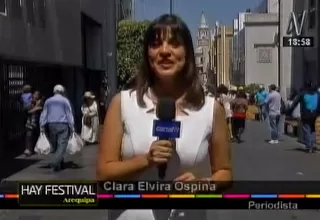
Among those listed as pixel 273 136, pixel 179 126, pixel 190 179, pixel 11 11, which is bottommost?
pixel 273 136

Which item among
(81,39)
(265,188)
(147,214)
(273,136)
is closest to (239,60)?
(265,188)

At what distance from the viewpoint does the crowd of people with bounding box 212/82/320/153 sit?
46.4 feet

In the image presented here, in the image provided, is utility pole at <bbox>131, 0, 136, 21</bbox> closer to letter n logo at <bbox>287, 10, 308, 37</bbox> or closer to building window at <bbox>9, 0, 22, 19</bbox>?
building window at <bbox>9, 0, 22, 19</bbox>

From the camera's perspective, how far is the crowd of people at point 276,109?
14156 millimetres

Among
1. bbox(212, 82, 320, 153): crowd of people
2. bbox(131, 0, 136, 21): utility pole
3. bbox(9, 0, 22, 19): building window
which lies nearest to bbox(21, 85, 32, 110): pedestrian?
bbox(9, 0, 22, 19): building window

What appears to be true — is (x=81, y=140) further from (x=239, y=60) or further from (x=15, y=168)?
(x=239, y=60)

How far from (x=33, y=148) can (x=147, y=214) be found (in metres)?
8.22

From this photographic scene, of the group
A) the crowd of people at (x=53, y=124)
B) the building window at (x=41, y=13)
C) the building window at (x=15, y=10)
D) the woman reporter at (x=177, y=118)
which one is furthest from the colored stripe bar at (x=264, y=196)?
the crowd of people at (x=53, y=124)

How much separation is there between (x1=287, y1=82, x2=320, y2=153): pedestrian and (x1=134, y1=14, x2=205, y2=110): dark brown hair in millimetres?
11426

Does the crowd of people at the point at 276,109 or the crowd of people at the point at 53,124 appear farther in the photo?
the crowd of people at the point at 276,109

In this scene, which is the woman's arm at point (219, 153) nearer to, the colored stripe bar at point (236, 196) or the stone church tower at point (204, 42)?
the colored stripe bar at point (236, 196)

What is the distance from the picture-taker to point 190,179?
271 cm

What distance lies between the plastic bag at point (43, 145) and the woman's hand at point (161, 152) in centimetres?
889

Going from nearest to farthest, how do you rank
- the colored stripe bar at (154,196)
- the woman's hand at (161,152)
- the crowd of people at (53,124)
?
the woman's hand at (161,152) → the colored stripe bar at (154,196) → the crowd of people at (53,124)
